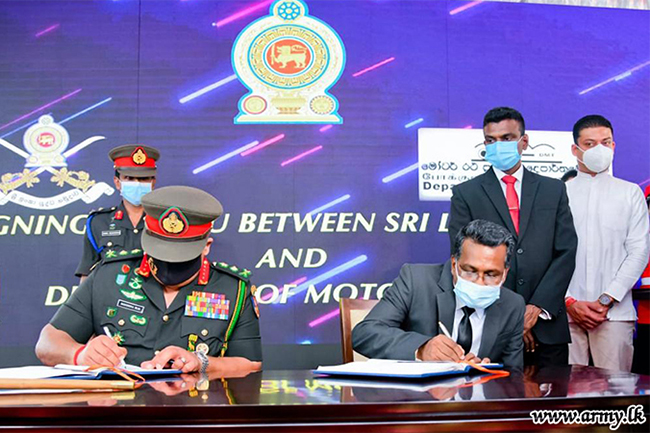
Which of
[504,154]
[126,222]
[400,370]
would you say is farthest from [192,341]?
[504,154]

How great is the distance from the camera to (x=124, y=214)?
11.4ft

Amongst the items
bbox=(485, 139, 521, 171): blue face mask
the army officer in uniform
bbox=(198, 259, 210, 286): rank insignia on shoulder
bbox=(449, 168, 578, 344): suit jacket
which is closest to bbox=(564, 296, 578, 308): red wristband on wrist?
bbox=(449, 168, 578, 344): suit jacket

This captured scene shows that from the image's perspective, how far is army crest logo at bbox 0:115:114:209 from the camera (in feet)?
13.6

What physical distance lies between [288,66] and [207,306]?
2.43 metres

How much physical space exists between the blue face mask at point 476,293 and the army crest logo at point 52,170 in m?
2.58

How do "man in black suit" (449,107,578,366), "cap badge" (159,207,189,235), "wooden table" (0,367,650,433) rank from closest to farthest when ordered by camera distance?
"wooden table" (0,367,650,433) < "cap badge" (159,207,189,235) < "man in black suit" (449,107,578,366)

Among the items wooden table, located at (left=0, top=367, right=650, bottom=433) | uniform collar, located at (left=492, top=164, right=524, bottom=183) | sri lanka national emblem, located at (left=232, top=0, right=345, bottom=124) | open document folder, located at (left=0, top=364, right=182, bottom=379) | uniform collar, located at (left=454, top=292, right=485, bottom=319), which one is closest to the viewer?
wooden table, located at (left=0, top=367, right=650, bottom=433)

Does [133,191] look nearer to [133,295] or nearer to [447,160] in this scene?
[133,295]

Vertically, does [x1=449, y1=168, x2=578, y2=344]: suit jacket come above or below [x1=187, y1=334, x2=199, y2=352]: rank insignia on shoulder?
above

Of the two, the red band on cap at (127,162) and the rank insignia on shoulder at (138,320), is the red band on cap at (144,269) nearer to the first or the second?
the rank insignia on shoulder at (138,320)

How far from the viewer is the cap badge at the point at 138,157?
349 cm

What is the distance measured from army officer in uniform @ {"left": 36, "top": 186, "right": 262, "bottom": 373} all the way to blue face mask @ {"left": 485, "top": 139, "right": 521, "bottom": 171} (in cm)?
156

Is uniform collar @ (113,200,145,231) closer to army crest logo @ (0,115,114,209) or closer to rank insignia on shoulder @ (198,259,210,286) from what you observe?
army crest logo @ (0,115,114,209)

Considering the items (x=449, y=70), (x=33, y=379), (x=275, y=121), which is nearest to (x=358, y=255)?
(x=275, y=121)
